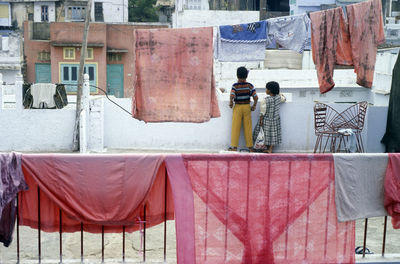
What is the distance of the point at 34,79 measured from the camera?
31.7 meters

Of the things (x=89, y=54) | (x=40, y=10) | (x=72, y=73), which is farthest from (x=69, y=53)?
(x=40, y=10)

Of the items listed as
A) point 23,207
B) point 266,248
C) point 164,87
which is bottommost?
point 266,248

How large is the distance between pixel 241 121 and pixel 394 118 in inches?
122

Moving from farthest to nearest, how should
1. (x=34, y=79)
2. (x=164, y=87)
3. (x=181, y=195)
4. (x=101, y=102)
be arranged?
(x=34, y=79) → (x=101, y=102) → (x=164, y=87) → (x=181, y=195)

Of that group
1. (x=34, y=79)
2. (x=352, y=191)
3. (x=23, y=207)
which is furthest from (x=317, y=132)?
(x=34, y=79)

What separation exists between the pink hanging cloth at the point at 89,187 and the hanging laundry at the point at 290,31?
15.1 feet

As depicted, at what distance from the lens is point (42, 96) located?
49.0 ft

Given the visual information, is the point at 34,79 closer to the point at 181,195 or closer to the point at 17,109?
the point at 17,109

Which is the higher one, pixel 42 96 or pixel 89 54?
pixel 89 54

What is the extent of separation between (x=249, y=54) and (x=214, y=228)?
15.1 feet

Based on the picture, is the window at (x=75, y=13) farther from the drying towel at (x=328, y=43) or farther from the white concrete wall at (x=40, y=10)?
the drying towel at (x=328, y=43)

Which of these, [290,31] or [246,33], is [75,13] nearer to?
[246,33]

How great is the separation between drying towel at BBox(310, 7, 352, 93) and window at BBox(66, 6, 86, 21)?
34.8 meters

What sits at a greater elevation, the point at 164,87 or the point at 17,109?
the point at 164,87
